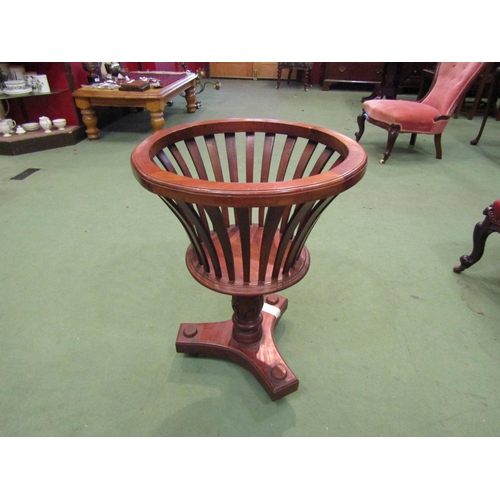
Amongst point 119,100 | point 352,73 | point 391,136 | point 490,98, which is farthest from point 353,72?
point 119,100

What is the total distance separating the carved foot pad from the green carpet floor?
52 millimetres

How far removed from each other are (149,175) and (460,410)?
1.23 m

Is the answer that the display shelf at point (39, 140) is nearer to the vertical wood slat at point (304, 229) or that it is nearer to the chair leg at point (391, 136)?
the chair leg at point (391, 136)

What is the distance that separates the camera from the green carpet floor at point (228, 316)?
3.72 feet

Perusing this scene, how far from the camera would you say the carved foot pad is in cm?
116

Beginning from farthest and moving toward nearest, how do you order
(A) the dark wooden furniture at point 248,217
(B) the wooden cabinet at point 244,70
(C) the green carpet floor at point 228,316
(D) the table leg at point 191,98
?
(B) the wooden cabinet at point 244,70
(D) the table leg at point 191,98
(C) the green carpet floor at point 228,316
(A) the dark wooden furniture at point 248,217

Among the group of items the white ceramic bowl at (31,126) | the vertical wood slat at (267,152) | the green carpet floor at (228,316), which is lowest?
the green carpet floor at (228,316)

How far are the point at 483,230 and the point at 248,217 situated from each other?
52.5 inches

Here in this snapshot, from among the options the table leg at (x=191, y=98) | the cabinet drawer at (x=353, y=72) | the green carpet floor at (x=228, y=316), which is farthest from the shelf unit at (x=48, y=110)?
the cabinet drawer at (x=353, y=72)

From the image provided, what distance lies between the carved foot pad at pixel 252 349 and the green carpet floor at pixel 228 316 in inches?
2.0

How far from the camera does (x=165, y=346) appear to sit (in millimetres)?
1367

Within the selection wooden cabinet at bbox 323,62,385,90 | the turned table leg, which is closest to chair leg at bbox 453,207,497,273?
the turned table leg

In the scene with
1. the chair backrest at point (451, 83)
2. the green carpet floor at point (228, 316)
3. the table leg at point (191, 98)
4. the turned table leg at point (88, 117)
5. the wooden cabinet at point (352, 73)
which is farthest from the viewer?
the wooden cabinet at point (352, 73)

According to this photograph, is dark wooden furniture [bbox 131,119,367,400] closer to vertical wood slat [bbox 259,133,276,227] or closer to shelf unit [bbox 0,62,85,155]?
vertical wood slat [bbox 259,133,276,227]
